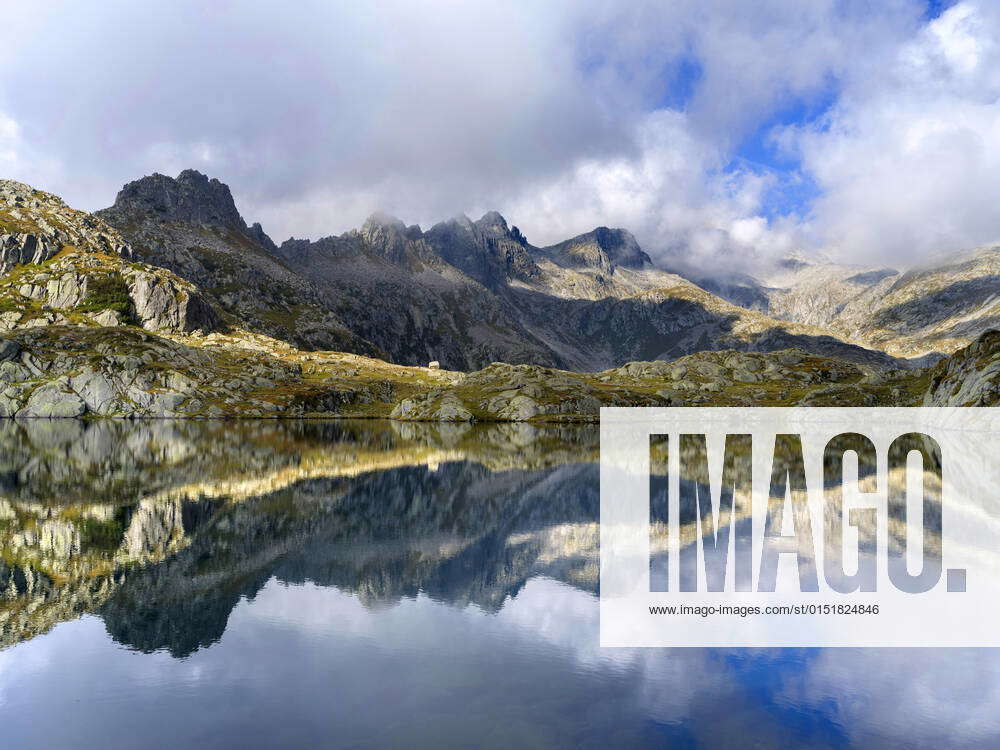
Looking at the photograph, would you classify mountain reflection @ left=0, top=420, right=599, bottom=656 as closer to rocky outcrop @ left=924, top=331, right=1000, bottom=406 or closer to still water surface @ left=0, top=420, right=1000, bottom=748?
still water surface @ left=0, top=420, right=1000, bottom=748

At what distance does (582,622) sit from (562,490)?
39.1 meters

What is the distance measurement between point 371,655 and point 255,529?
25.5 metres

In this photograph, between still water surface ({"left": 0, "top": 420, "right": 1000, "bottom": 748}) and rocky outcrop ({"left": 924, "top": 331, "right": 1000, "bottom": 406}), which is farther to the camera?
rocky outcrop ({"left": 924, "top": 331, "right": 1000, "bottom": 406})

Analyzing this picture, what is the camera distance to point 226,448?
327 ft

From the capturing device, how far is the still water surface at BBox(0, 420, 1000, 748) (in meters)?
20.0

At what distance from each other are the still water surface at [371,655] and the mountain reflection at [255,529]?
0.77ft

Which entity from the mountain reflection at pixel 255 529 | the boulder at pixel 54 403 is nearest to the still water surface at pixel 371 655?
the mountain reflection at pixel 255 529

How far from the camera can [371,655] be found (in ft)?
84.8

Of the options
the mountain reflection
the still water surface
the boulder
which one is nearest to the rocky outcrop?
the mountain reflection

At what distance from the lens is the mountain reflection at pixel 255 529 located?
32.2 metres

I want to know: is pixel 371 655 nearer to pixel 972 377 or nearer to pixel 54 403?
pixel 972 377

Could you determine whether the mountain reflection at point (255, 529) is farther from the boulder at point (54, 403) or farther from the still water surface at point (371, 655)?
the boulder at point (54, 403)

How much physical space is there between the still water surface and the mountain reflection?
24 centimetres

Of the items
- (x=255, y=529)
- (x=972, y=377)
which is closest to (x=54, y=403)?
(x=255, y=529)
